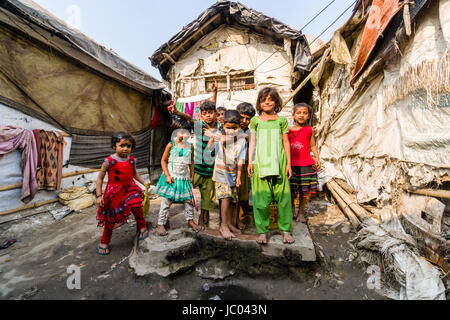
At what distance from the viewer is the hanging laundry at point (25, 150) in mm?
3166

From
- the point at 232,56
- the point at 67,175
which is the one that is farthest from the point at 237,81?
the point at 67,175

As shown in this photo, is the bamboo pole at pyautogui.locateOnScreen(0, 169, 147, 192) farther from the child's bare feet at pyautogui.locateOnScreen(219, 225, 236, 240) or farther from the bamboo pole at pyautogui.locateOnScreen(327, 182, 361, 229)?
the bamboo pole at pyautogui.locateOnScreen(327, 182, 361, 229)

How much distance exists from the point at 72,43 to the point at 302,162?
5370mm

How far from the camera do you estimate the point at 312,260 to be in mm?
1958

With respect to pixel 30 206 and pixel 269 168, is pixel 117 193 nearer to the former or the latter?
pixel 269 168

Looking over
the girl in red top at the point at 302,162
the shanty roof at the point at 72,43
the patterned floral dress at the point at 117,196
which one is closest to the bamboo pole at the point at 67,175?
the patterned floral dress at the point at 117,196

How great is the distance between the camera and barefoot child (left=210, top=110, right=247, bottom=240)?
2.21m

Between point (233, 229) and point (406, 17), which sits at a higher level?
point (406, 17)

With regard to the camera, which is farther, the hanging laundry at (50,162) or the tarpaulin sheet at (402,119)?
the hanging laundry at (50,162)

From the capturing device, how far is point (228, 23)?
697cm

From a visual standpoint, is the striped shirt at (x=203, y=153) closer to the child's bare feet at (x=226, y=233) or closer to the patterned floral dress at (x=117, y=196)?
the child's bare feet at (x=226, y=233)

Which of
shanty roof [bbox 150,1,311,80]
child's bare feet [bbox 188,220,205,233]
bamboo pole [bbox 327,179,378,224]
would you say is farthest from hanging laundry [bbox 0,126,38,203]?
bamboo pole [bbox 327,179,378,224]

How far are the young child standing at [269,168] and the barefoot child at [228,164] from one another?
17cm
